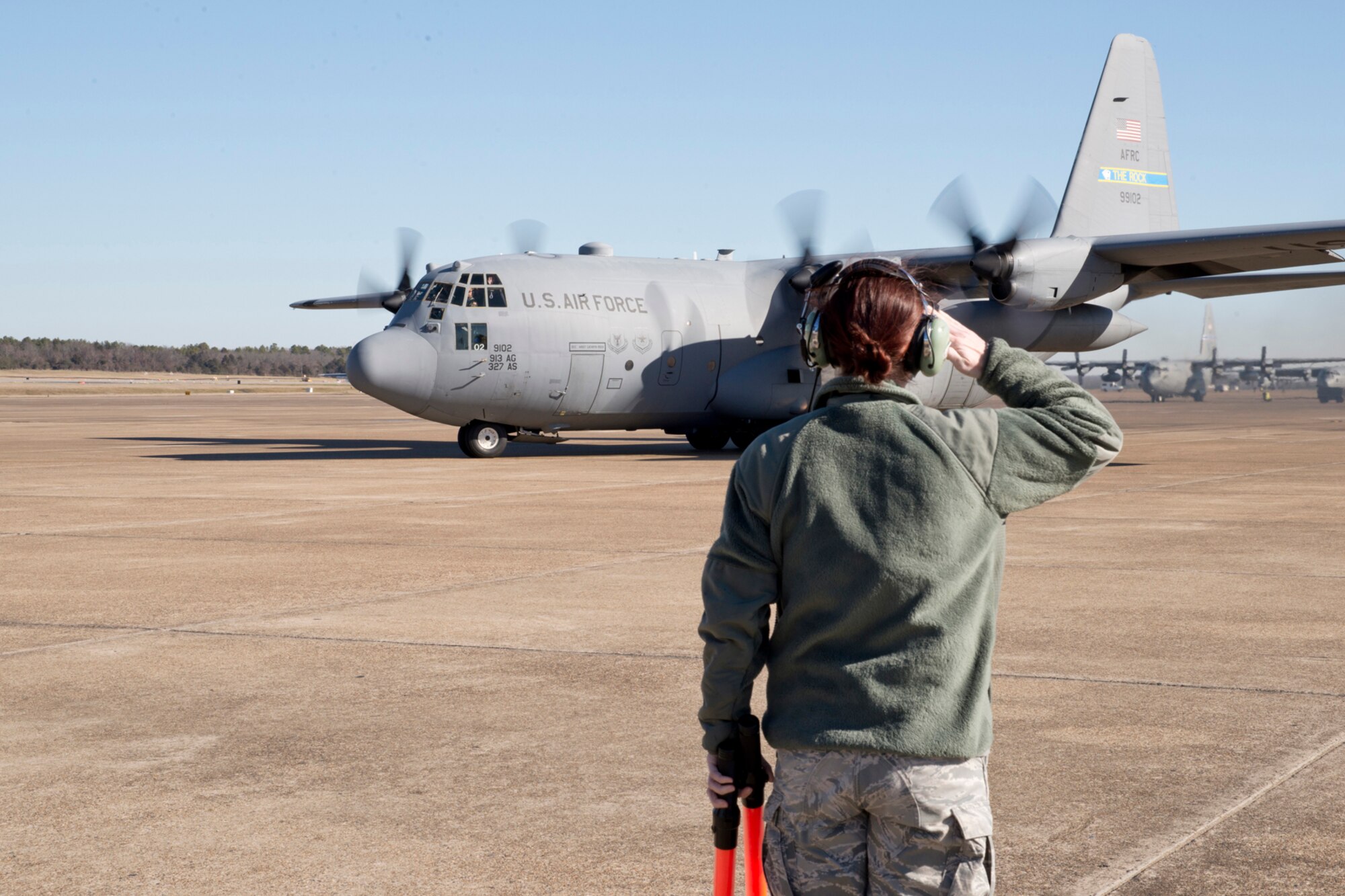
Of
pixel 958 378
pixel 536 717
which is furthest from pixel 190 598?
pixel 958 378

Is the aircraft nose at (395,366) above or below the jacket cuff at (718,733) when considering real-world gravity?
above

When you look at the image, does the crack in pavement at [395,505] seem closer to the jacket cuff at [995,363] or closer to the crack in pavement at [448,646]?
the crack in pavement at [448,646]

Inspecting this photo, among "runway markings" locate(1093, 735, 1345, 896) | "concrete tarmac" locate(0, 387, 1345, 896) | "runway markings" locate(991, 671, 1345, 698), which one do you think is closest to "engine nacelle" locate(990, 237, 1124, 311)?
"concrete tarmac" locate(0, 387, 1345, 896)

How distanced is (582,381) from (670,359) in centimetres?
194

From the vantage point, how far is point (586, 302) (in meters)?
23.2

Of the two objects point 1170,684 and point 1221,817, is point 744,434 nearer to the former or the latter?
point 1170,684

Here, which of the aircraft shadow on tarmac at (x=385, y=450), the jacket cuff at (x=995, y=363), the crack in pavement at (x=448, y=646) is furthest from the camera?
the aircraft shadow on tarmac at (x=385, y=450)

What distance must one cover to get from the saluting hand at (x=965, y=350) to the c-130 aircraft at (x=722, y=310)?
18.2 m

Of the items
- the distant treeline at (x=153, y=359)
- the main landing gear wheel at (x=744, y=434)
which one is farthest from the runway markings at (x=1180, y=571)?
the distant treeline at (x=153, y=359)

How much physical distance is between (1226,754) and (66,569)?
846 cm

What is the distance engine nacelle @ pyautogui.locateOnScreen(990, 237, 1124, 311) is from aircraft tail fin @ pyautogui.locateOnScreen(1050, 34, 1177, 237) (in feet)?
16.7

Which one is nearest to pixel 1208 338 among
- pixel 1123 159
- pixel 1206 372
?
pixel 1206 372

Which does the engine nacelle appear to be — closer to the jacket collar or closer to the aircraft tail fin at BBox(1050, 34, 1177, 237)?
the aircraft tail fin at BBox(1050, 34, 1177, 237)

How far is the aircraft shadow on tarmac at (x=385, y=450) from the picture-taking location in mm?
24391
